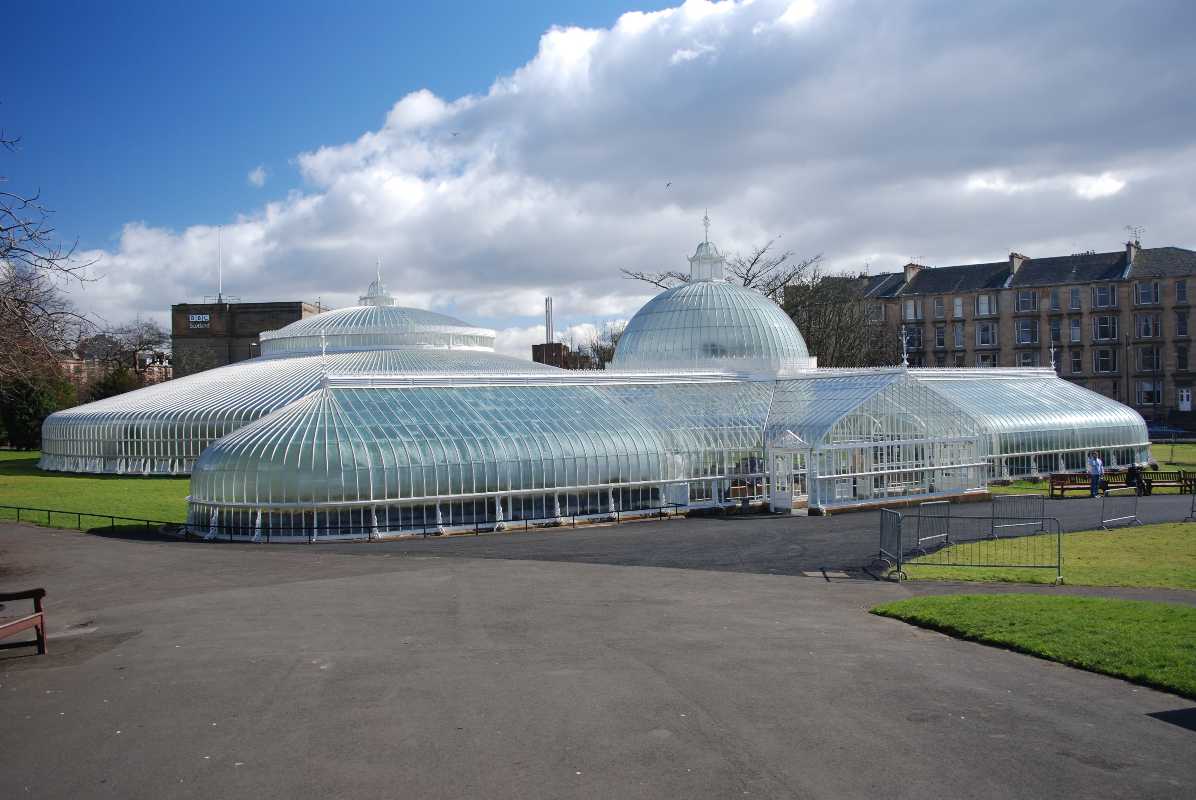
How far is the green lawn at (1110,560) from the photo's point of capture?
19.0 meters

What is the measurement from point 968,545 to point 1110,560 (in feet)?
11.2

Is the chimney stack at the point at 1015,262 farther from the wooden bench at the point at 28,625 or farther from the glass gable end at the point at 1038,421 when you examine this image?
the wooden bench at the point at 28,625

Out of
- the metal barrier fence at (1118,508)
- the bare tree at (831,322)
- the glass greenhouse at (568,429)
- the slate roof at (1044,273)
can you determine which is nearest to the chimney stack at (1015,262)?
the slate roof at (1044,273)

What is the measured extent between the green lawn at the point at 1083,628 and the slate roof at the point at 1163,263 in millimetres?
77096

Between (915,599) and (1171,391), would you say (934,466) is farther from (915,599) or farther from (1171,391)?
(1171,391)

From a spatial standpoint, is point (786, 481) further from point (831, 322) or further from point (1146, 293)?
point (1146, 293)

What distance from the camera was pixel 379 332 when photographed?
163 ft

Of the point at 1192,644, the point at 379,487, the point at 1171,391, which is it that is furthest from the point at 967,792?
the point at 1171,391

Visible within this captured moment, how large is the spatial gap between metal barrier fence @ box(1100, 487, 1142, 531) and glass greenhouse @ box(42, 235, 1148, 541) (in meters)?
4.63

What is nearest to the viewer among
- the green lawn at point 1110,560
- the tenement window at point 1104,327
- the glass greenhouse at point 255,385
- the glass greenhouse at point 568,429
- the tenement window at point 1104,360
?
the green lawn at point 1110,560

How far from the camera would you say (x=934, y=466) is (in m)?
35.8

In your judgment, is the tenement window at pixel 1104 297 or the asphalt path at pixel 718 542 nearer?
the asphalt path at pixel 718 542

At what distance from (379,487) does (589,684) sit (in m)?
16.8

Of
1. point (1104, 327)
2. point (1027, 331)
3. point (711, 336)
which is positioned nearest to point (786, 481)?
point (711, 336)
